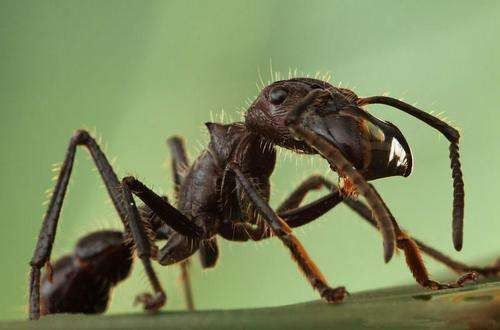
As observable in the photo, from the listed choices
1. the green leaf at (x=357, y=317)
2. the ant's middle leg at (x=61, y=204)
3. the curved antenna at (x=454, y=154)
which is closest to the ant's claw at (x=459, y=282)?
the curved antenna at (x=454, y=154)

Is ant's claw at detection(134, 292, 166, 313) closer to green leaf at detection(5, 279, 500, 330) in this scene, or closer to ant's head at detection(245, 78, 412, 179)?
green leaf at detection(5, 279, 500, 330)

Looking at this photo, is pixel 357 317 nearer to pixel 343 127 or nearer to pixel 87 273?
pixel 343 127

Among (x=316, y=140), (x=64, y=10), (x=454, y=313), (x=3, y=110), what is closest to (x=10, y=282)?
(x=3, y=110)

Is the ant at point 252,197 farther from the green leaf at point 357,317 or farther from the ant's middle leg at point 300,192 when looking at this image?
the green leaf at point 357,317

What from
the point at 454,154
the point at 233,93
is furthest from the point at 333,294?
the point at 233,93

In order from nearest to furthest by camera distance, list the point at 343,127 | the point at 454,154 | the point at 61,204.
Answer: the point at 343,127
the point at 454,154
the point at 61,204

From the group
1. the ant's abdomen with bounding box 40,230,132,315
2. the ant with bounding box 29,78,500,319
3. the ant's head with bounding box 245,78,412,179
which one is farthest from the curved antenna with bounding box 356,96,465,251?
the ant's abdomen with bounding box 40,230,132,315
